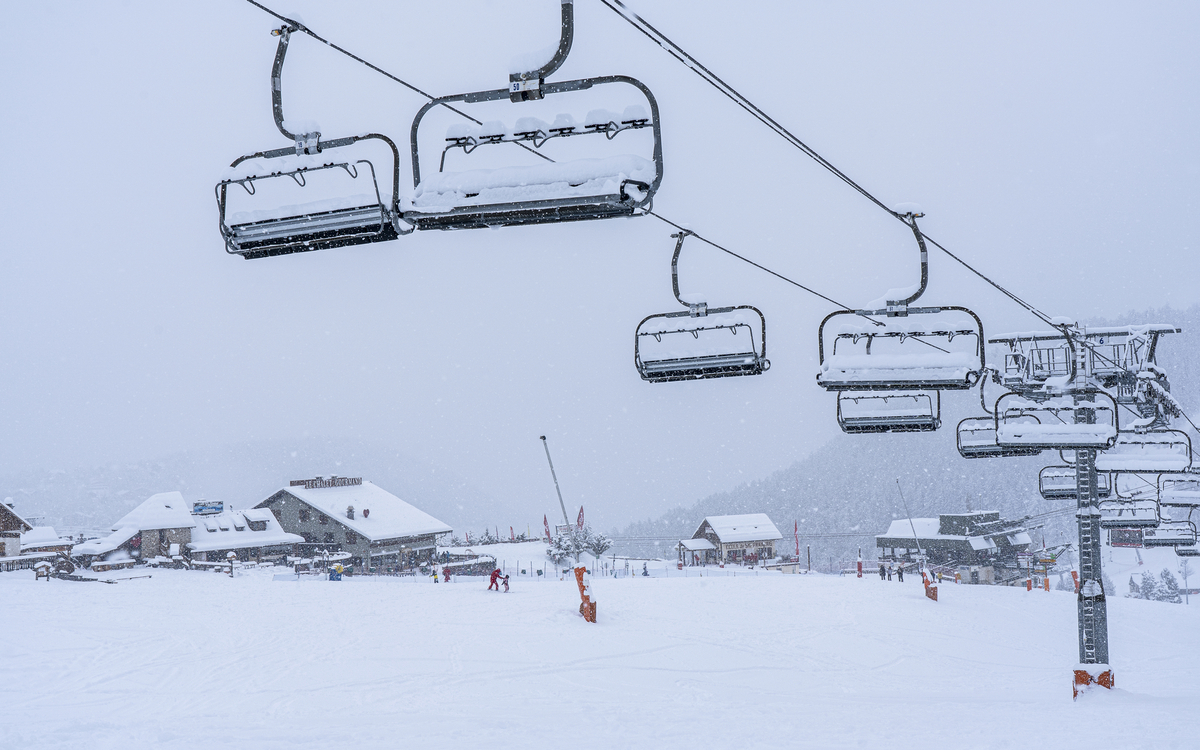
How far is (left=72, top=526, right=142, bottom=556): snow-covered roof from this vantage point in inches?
1500

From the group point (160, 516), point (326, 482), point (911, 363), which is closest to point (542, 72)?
point (911, 363)

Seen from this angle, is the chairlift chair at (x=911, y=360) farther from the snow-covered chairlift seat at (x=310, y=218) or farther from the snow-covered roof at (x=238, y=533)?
the snow-covered roof at (x=238, y=533)

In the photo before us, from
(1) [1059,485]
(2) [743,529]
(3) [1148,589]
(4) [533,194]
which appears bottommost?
(3) [1148,589]

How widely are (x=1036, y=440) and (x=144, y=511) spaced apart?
4412 cm

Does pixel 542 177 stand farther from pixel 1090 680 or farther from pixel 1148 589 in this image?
pixel 1148 589

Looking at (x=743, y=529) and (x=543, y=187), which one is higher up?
(x=543, y=187)

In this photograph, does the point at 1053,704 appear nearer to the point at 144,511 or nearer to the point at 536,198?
the point at 536,198

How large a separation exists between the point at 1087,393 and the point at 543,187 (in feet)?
45.4

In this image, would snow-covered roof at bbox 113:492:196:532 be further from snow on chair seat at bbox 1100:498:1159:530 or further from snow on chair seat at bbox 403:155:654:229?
snow on chair seat at bbox 403:155:654:229

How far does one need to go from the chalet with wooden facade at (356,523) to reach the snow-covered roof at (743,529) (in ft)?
61.7

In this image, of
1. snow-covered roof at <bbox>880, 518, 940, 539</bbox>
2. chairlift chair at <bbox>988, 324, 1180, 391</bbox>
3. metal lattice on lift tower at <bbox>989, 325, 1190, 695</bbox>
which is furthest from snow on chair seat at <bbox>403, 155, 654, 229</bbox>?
snow-covered roof at <bbox>880, 518, 940, 539</bbox>

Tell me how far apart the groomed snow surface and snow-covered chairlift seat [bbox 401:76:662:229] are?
28.4ft

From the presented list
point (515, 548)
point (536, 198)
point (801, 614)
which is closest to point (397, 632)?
point (801, 614)

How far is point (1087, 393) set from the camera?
13.7 metres
